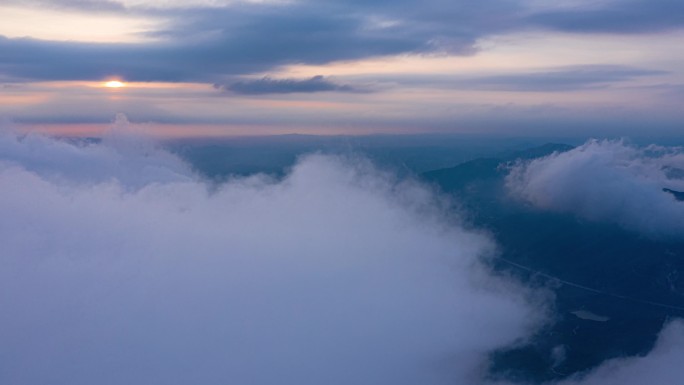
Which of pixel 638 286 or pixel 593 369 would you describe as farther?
pixel 638 286

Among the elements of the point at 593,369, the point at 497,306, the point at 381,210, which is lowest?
the point at 593,369

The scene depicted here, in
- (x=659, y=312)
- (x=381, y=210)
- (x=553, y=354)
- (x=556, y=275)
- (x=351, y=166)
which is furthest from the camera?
→ (x=351, y=166)

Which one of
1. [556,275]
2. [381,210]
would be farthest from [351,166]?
[556,275]

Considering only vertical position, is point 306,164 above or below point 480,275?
above

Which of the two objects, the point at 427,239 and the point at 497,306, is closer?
the point at 497,306

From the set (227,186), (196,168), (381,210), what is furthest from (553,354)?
(196,168)

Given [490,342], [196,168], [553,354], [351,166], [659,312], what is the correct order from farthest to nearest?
[196,168] → [351,166] → [659,312] → [553,354] → [490,342]

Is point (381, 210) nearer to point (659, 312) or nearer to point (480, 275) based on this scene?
point (480, 275)

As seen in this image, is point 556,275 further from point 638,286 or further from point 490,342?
point 490,342

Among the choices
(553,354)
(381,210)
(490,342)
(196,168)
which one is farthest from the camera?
(196,168)
